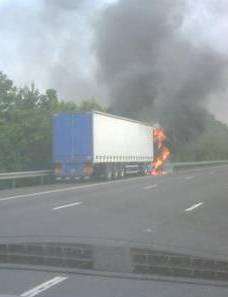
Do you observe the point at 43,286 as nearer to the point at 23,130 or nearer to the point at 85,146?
the point at 85,146

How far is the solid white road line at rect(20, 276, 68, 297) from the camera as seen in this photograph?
295 inches

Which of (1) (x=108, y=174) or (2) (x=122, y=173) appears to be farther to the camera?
(2) (x=122, y=173)

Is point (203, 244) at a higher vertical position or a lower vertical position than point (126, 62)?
lower

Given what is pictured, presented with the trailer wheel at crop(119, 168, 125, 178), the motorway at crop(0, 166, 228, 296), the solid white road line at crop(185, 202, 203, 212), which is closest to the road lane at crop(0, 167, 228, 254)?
the motorway at crop(0, 166, 228, 296)

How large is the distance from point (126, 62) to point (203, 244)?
Answer: 1985 cm

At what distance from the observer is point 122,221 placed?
15.4 meters

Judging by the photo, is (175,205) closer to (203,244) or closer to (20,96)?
(203,244)

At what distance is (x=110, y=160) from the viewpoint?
38.6m

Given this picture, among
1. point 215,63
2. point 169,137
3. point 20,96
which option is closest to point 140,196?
point 215,63

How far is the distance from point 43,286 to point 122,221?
7.54m

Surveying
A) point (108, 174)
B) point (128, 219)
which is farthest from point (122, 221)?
point (108, 174)

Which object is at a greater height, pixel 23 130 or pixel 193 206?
pixel 23 130

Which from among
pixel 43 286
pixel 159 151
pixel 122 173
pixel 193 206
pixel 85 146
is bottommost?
pixel 43 286

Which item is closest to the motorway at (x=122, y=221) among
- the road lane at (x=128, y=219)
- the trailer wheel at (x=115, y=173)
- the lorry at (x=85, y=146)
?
the road lane at (x=128, y=219)
